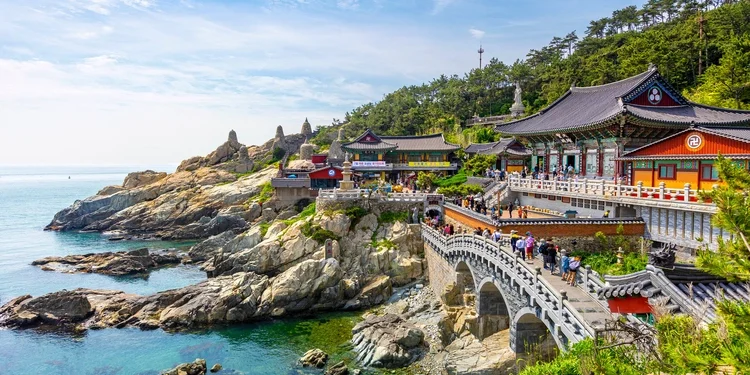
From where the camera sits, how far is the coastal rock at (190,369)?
1104 inches

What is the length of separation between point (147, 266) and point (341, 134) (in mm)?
54105

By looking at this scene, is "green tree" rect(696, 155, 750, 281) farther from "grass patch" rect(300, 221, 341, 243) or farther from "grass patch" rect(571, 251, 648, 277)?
"grass patch" rect(300, 221, 341, 243)

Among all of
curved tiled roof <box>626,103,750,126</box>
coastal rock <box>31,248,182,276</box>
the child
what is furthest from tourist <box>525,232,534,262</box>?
coastal rock <box>31,248,182,276</box>

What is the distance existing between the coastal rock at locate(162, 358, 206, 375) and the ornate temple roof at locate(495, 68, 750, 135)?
31732mm

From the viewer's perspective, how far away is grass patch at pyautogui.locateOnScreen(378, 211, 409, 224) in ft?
152

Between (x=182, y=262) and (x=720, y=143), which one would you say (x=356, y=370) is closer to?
(x=720, y=143)

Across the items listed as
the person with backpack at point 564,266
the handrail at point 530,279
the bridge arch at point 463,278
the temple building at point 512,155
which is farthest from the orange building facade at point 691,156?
the temple building at point 512,155

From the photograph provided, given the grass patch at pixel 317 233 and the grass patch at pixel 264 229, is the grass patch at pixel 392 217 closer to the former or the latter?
the grass patch at pixel 317 233

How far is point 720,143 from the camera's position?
25.3 m

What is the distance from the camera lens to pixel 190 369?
2838 centimetres

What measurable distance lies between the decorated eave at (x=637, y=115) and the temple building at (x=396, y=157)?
98.0ft

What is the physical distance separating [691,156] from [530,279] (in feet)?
45.1

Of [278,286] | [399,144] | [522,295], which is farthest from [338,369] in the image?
[399,144]

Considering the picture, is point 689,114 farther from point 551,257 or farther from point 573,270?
point 573,270
